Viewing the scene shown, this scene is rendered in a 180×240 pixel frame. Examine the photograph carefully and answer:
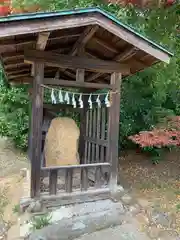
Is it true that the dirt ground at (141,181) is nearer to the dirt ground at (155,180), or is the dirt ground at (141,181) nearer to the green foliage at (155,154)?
the dirt ground at (155,180)

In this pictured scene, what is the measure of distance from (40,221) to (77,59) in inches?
107

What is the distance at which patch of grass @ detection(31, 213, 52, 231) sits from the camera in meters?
3.88

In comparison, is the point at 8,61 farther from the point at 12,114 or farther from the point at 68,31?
the point at 12,114

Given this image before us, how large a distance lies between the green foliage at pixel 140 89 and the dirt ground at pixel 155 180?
846 mm

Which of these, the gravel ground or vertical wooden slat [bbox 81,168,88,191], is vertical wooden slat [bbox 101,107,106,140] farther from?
the gravel ground

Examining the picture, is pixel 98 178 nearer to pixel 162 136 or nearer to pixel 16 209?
pixel 162 136

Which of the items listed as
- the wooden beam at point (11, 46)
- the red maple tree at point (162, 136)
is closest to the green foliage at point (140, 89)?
the red maple tree at point (162, 136)

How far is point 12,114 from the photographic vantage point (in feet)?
29.6

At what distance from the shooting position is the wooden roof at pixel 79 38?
3556 millimetres

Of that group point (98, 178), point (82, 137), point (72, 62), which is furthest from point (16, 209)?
point (72, 62)

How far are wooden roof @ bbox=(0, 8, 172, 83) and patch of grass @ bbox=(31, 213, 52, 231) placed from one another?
8.89 feet

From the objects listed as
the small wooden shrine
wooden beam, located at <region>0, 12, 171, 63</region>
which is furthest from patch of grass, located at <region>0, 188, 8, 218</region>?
wooden beam, located at <region>0, 12, 171, 63</region>

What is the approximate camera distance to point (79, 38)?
455cm

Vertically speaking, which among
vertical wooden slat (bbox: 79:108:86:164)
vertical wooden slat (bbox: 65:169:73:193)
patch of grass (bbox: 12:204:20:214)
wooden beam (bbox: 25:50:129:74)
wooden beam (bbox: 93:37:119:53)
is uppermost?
wooden beam (bbox: 93:37:119:53)
